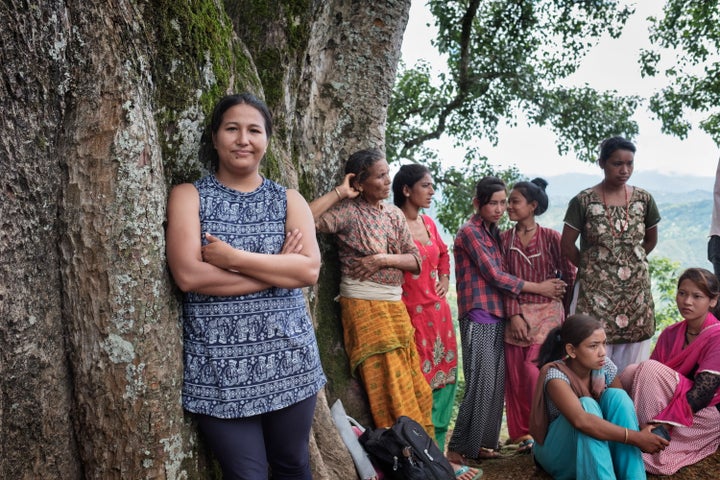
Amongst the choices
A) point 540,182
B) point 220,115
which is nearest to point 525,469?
point 540,182

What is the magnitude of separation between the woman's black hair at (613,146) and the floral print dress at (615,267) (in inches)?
11.0

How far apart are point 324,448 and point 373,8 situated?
3.30 m

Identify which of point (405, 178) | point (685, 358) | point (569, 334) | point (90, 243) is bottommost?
point (685, 358)

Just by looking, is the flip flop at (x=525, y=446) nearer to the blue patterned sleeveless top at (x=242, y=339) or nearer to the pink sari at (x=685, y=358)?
the pink sari at (x=685, y=358)

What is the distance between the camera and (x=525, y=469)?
14.9ft

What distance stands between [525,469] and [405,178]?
7.64 feet

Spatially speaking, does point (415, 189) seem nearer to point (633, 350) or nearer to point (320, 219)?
point (320, 219)

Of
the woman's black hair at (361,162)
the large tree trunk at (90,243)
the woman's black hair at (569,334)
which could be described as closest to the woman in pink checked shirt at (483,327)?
the woman's black hair at (569,334)

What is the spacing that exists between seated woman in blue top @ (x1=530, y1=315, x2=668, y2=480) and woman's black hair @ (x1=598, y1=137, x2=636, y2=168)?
1418 millimetres

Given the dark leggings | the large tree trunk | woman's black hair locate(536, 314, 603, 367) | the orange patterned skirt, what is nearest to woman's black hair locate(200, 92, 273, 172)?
the large tree trunk

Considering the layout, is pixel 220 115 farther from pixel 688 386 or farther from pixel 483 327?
pixel 688 386

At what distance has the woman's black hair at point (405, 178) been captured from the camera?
4.83 meters

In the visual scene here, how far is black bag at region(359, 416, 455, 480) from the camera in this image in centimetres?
369

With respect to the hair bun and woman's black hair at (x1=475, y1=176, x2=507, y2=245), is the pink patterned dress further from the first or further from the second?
the hair bun
